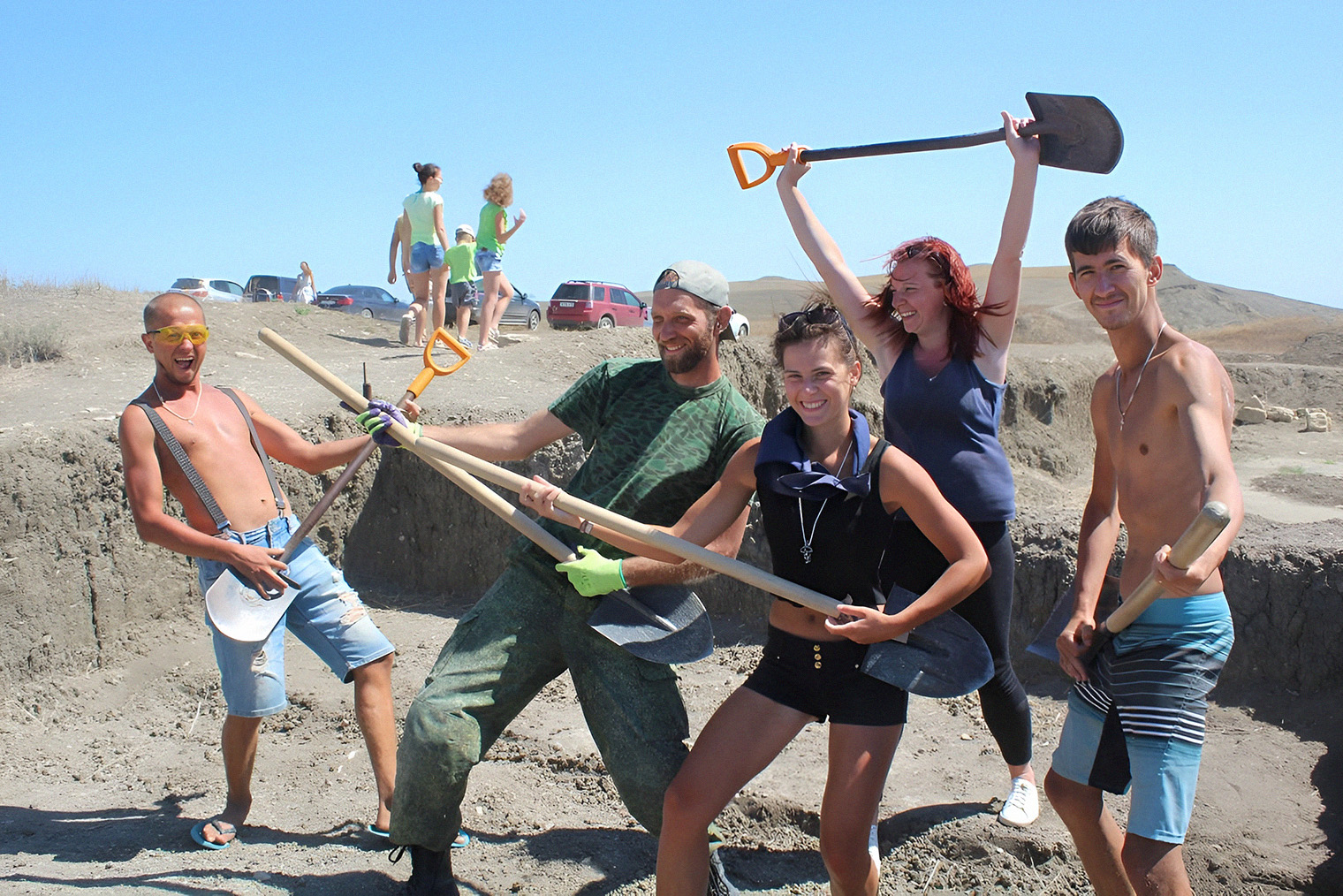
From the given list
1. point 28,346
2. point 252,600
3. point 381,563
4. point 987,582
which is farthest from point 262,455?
point 28,346

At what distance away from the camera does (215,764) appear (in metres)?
4.32

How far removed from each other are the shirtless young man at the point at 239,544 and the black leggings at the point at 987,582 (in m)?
1.87

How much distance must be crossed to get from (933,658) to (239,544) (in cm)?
225

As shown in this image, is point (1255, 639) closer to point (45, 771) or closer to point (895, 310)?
point (895, 310)

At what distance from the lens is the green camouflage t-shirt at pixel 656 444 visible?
306cm

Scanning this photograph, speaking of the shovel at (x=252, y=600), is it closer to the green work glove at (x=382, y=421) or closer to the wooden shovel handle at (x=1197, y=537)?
the green work glove at (x=382, y=421)

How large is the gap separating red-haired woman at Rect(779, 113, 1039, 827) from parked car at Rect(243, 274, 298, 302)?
857 inches

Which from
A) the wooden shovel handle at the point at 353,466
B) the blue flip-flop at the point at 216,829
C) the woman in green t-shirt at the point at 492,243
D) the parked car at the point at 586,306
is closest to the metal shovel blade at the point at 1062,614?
the wooden shovel handle at the point at 353,466

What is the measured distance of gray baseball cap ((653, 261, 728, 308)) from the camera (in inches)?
120

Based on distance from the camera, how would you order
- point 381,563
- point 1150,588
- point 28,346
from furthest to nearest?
point 28,346 < point 381,563 < point 1150,588

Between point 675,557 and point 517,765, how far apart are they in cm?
195

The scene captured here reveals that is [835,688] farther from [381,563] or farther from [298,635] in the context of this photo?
[381,563]

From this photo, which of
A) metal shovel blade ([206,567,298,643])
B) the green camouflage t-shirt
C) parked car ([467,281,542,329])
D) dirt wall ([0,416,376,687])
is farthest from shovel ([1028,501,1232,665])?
parked car ([467,281,542,329])

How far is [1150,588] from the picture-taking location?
7.40 ft
